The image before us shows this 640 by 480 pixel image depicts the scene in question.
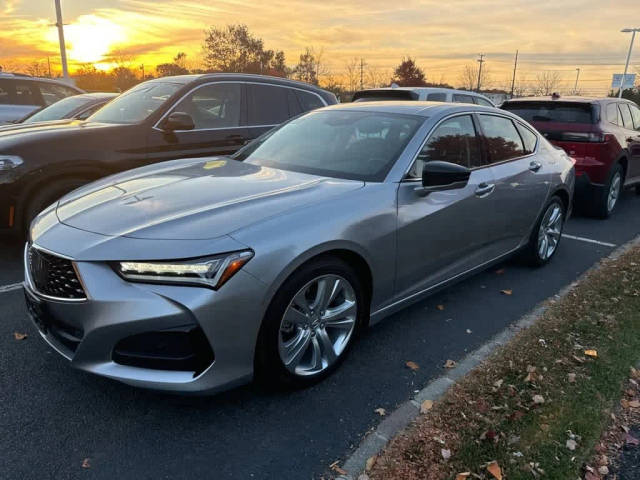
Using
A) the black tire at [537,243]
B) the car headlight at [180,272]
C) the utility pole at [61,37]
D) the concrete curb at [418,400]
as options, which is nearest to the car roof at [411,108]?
the black tire at [537,243]

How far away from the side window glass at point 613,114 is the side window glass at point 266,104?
474 centimetres

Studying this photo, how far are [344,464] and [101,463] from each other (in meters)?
1.12

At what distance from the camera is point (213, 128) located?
18.7ft

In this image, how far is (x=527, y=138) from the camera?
4762mm

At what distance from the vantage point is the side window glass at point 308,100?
6535 mm

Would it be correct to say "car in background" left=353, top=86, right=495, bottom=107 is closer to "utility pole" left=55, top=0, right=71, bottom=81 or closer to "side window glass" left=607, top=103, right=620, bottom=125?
"side window glass" left=607, top=103, right=620, bottom=125

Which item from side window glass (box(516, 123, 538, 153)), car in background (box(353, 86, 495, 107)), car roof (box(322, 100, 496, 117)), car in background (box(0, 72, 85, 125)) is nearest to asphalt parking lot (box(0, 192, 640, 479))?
car roof (box(322, 100, 496, 117))

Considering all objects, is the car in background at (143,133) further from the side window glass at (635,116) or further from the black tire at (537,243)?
the side window glass at (635,116)

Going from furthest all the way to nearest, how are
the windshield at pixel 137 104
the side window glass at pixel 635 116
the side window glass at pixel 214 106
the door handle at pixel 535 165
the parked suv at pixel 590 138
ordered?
the side window glass at pixel 635 116 < the parked suv at pixel 590 138 < the side window glass at pixel 214 106 < the windshield at pixel 137 104 < the door handle at pixel 535 165

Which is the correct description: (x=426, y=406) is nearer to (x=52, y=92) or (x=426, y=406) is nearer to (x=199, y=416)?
(x=199, y=416)

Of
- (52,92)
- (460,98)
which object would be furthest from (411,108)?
(52,92)

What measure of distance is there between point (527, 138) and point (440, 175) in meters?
2.09

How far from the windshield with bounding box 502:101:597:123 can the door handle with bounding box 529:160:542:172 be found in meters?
3.07

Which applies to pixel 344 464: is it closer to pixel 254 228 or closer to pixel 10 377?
pixel 254 228
